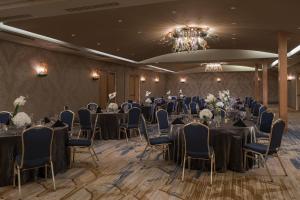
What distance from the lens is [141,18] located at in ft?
24.6

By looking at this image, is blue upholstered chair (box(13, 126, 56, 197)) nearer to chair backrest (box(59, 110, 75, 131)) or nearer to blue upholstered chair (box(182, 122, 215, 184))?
blue upholstered chair (box(182, 122, 215, 184))

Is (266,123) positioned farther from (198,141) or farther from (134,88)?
(134,88)

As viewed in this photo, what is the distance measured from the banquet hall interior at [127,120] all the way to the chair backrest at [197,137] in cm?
2

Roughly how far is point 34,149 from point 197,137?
2289mm

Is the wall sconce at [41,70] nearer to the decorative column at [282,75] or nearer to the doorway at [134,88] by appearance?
the decorative column at [282,75]

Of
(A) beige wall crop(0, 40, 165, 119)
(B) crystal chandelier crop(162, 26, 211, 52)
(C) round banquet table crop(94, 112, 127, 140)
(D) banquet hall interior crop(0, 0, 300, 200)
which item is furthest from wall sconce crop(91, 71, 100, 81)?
(C) round banquet table crop(94, 112, 127, 140)

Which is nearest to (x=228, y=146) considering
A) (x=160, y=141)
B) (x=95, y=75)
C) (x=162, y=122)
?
(x=160, y=141)

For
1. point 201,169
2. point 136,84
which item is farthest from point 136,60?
point 201,169

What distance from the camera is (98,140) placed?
829 centimetres

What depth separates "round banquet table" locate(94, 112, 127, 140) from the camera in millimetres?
8367

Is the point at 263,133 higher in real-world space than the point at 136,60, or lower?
lower

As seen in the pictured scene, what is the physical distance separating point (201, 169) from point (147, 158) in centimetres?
130

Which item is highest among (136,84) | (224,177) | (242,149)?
(136,84)

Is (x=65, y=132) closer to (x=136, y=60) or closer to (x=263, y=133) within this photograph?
(x=263, y=133)
